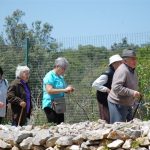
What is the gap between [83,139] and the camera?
207 inches

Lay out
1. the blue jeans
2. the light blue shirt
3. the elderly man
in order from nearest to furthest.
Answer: the elderly man → the blue jeans → the light blue shirt

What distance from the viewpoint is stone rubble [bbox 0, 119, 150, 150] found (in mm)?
4969

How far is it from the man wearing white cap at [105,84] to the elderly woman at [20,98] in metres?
1.10

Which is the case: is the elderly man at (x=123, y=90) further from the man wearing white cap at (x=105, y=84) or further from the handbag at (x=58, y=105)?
the handbag at (x=58, y=105)

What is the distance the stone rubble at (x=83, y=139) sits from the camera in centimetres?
497

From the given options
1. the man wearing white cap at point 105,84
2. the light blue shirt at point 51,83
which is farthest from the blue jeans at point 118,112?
the light blue shirt at point 51,83

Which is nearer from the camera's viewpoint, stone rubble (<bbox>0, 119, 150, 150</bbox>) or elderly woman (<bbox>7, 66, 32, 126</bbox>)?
stone rubble (<bbox>0, 119, 150, 150</bbox>)

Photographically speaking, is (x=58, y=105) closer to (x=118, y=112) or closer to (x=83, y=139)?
(x=118, y=112)

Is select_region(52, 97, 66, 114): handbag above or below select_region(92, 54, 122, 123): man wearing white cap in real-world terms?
below

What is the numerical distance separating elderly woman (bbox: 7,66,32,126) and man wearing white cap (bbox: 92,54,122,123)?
3.60ft

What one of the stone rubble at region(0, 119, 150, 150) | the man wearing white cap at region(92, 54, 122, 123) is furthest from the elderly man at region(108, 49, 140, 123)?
the stone rubble at region(0, 119, 150, 150)

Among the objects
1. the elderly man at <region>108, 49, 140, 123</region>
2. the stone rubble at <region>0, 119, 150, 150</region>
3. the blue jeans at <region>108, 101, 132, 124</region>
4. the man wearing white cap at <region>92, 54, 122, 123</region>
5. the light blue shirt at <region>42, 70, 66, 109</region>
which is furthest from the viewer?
the light blue shirt at <region>42, 70, 66, 109</region>

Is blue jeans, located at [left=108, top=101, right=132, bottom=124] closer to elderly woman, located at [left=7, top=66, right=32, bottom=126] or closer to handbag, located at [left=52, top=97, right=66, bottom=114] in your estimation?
handbag, located at [left=52, top=97, right=66, bottom=114]

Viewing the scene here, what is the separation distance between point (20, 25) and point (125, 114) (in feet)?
83.0
